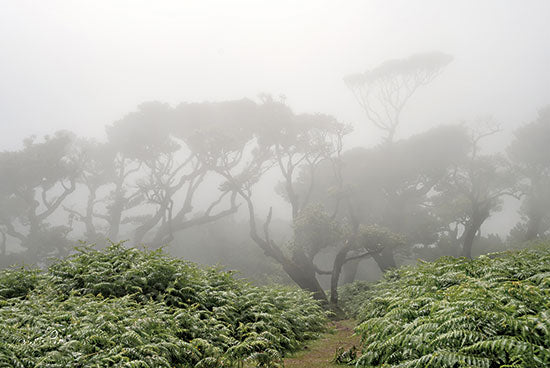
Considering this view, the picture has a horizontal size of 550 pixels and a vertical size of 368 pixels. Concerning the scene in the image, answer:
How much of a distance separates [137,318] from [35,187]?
36885mm

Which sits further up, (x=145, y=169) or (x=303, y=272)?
(x=145, y=169)

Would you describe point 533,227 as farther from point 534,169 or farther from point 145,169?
point 145,169

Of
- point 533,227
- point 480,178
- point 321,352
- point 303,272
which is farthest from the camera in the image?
point 480,178

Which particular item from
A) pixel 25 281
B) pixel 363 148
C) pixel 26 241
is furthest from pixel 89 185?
pixel 25 281

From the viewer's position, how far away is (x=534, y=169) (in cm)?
3878

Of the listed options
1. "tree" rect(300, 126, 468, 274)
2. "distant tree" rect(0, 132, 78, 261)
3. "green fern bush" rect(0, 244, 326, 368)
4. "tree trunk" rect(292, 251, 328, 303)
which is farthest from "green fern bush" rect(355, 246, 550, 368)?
"distant tree" rect(0, 132, 78, 261)

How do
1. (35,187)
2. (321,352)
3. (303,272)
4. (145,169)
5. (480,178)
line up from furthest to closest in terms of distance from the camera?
(145,169) → (480,178) → (35,187) → (303,272) → (321,352)

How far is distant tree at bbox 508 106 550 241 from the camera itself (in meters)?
36.3

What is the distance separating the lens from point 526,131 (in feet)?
133

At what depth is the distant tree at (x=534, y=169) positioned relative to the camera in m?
36.3

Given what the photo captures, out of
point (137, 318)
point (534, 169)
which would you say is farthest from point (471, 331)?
point (534, 169)

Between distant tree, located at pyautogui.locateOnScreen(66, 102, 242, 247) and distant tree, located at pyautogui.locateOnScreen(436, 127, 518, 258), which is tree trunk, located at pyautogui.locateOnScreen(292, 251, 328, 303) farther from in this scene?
distant tree, located at pyautogui.locateOnScreen(436, 127, 518, 258)

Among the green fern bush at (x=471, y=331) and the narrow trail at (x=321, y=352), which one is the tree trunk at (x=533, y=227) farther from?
the green fern bush at (x=471, y=331)

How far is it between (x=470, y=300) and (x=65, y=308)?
735 cm
